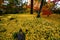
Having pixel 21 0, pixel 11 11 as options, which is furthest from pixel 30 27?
pixel 21 0

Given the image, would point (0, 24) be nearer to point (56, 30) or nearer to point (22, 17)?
point (22, 17)

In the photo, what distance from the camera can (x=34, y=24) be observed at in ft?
23.4

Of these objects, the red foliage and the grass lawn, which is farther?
the red foliage

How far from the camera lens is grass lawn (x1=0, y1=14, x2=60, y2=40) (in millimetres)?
6469

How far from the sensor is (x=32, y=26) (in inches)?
276

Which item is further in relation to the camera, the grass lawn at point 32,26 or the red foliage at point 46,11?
the red foliage at point 46,11

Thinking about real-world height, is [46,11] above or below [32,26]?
above

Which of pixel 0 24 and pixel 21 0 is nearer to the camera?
pixel 0 24

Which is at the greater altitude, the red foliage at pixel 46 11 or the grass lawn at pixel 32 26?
the red foliage at pixel 46 11

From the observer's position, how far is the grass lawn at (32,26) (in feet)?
21.2

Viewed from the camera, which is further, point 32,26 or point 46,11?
point 46,11

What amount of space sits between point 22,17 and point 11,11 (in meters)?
1.08

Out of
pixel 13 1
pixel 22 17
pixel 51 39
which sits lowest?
pixel 51 39

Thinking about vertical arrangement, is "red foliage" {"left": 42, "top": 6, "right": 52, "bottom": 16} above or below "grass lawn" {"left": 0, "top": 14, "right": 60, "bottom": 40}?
above
